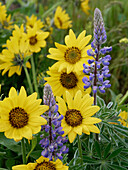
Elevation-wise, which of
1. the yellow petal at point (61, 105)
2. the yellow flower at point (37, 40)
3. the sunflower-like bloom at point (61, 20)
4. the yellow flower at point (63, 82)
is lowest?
the yellow petal at point (61, 105)

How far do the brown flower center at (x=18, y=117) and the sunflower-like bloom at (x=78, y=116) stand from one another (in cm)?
15

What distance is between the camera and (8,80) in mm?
2039

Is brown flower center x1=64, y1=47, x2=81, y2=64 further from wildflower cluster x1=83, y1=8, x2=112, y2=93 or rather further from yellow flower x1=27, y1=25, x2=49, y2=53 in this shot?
yellow flower x1=27, y1=25, x2=49, y2=53

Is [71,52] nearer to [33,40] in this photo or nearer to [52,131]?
[52,131]

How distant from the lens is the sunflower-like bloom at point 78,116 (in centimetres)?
103

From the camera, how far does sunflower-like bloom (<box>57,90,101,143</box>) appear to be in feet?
3.39

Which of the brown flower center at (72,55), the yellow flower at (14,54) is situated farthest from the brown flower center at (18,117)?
the yellow flower at (14,54)

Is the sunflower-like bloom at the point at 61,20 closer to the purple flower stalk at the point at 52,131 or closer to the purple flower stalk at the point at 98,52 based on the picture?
the purple flower stalk at the point at 98,52

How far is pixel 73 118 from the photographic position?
3.48ft

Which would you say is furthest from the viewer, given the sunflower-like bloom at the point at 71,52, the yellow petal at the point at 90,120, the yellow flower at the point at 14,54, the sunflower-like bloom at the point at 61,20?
the sunflower-like bloom at the point at 61,20

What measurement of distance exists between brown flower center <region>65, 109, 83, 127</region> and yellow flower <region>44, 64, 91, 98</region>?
25cm

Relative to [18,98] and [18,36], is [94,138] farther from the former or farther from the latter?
[18,36]

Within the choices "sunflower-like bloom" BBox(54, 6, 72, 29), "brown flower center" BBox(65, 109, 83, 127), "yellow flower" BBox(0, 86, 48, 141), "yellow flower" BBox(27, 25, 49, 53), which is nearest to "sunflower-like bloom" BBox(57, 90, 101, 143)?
"brown flower center" BBox(65, 109, 83, 127)

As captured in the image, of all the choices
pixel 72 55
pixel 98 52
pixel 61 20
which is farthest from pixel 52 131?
pixel 61 20
